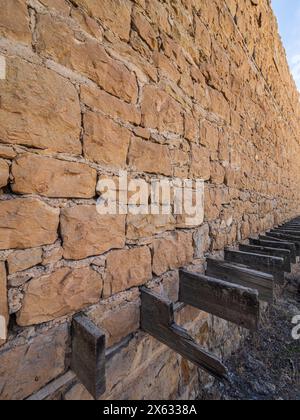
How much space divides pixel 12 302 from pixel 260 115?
348 centimetres

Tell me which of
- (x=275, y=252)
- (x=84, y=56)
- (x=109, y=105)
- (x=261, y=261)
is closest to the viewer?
(x=84, y=56)

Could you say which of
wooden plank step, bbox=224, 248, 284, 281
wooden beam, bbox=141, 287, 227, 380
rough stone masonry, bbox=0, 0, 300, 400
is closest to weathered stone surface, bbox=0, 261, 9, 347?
rough stone masonry, bbox=0, 0, 300, 400

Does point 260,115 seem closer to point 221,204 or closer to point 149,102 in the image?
point 221,204

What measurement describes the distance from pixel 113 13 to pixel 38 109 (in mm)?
654

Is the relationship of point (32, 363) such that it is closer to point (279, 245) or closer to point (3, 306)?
point (3, 306)

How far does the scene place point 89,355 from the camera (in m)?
0.87

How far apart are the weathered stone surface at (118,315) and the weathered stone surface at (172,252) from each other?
231 mm

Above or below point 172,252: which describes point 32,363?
below

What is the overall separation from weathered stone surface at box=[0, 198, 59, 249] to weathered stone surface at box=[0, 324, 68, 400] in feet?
1.10

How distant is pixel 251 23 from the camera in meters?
2.84

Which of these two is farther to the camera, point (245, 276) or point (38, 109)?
point (245, 276)

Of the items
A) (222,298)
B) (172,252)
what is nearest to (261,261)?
(222,298)

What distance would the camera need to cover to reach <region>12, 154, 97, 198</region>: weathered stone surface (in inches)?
32.9
